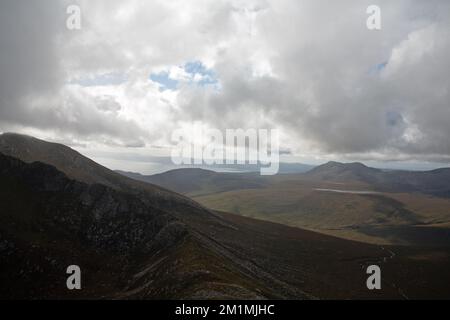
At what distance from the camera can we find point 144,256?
81312mm

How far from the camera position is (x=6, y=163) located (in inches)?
4072

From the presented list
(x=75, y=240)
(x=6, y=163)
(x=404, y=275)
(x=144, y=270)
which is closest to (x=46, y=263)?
(x=75, y=240)

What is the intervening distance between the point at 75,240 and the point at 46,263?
1298cm

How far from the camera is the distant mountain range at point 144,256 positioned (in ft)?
208

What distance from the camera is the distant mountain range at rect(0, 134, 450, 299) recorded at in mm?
63531

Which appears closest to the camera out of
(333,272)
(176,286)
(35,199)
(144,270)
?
(176,286)

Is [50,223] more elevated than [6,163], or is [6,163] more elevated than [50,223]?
[6,163]

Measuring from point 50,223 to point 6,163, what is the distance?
1247 inches

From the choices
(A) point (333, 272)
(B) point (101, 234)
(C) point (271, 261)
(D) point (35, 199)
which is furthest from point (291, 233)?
(D) point (35, 199)

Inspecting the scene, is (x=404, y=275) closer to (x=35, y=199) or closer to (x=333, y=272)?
(x=333, y=272)

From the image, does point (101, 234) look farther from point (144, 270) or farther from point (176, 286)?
point (176, 286)

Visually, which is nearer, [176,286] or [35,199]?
[176,286]
